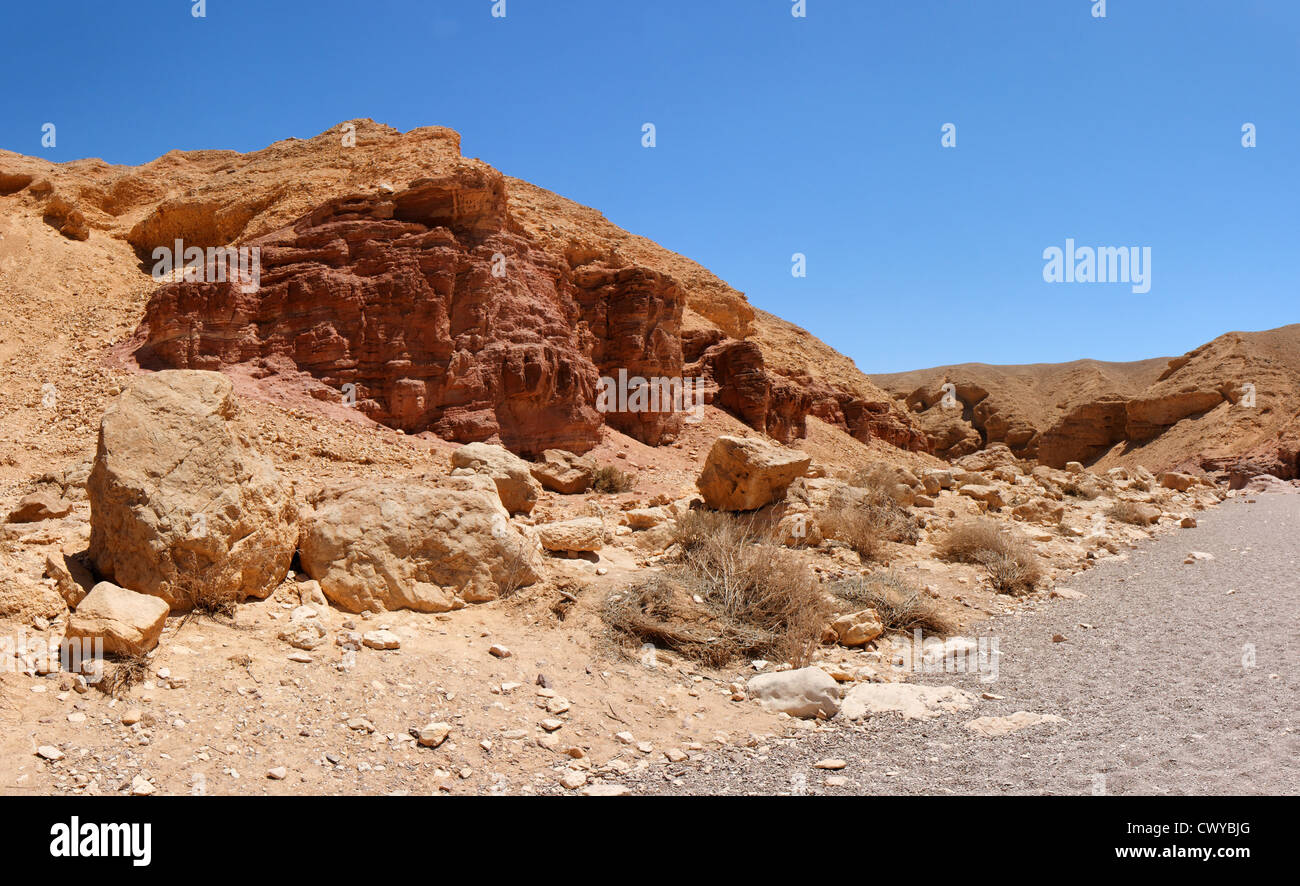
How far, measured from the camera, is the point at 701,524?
8.00 meters

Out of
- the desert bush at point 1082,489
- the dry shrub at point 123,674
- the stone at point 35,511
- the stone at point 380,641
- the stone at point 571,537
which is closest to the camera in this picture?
the dry shrub at point 123,674

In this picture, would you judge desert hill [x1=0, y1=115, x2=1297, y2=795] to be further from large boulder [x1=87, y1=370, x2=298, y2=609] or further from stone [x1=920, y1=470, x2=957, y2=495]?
stone [x1=920, y1=470, x2=957, y2=495]

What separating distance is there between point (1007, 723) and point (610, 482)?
940 centimetres

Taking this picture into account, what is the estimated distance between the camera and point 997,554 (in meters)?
9.24

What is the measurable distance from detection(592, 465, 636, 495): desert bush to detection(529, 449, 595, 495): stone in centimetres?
20

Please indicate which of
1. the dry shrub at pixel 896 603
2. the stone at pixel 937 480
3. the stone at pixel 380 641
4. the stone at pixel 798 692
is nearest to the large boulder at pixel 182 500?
the stone at pixel 380 641

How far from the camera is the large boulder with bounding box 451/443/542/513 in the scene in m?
8.78

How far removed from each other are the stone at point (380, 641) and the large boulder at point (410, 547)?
60 centimetres

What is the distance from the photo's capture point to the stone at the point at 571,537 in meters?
7.32

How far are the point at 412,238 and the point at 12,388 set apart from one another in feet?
22.2

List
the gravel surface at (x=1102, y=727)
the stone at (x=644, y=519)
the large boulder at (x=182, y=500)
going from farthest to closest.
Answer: the stone at (x=644, y=519)
the large boulder at (x=182, y=500)
the gravel surface at (x=1102, y=727)

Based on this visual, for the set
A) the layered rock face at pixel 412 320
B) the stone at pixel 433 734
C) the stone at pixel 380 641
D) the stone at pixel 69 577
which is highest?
the layered rock face at pixel 412 320

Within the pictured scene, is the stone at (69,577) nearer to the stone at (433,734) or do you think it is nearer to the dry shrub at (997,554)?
the stone at (433,734)
